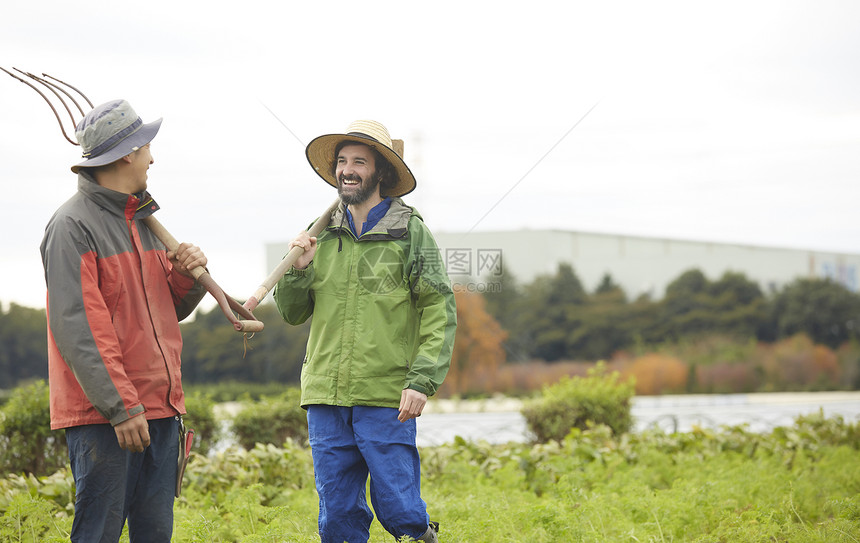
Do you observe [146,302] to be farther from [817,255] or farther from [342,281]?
[817,255]

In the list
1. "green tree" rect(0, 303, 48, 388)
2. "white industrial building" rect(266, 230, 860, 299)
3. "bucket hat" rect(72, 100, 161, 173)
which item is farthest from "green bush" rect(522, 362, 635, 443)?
"white industrial building" rect(266, 230, 860, 299)

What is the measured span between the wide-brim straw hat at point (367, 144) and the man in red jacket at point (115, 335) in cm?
85

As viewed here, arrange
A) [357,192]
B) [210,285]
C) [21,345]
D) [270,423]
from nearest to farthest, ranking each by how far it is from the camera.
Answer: [210,285], [357,192], [270,423], [21,345]

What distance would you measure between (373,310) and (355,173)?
23.7 inches

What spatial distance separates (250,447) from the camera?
22.4 feet

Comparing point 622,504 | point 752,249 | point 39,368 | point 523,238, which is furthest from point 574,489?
point 752,249

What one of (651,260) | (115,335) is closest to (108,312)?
(115,335)

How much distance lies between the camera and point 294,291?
3.65 metres

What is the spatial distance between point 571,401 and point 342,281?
4450mm

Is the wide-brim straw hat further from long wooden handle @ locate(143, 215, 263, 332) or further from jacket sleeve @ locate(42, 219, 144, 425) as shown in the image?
jacket sleeve @ locate(42, 219, 144, 425)

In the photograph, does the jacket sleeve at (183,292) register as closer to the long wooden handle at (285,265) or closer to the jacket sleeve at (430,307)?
the long wooden handle at (285,265)

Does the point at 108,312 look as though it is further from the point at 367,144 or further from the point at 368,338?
the point at 367,144

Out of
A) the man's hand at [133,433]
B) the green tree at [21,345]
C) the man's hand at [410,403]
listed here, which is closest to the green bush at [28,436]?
the man's hand at [133,433]

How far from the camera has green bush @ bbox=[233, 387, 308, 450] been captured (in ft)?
22.2
